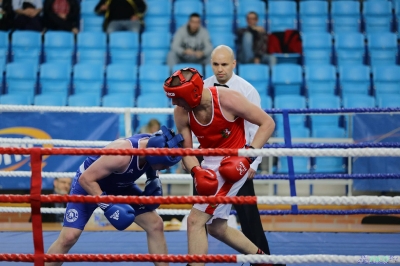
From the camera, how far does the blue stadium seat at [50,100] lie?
25.3 feet

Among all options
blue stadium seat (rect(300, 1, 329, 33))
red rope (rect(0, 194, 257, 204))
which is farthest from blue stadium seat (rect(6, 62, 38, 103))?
red rope (rect(0, 194, 257, 204))

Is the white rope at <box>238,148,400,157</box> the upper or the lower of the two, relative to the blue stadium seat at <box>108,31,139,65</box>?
lower

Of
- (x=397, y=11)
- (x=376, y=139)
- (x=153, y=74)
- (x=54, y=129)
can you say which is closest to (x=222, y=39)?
(x=153, y=74)

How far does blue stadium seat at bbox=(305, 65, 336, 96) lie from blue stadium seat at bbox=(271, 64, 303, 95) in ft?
0.49

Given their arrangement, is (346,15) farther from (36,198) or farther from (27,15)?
(36,198)

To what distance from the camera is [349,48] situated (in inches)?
337

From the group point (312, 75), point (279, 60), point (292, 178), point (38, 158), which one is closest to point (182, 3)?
point (279, 60)

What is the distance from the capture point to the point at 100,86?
8.08 m

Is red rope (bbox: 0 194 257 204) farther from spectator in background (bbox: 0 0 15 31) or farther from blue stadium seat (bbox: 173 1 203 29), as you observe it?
spectator in background (bbox: 0 0 15 31)

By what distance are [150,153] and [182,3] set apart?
656 centimetres

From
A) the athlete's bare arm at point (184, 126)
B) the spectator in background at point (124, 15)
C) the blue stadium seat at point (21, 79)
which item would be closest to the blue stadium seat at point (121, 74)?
the spectator in background at point (124, 15)

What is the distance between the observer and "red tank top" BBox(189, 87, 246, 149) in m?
3.36

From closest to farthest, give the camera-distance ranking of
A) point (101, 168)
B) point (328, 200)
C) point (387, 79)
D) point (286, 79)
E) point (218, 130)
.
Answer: point (328, 200) < point (101, 168) < point (218, 130) < point (286, 79) < point (387, 79)

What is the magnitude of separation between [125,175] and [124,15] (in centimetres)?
573
